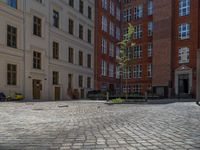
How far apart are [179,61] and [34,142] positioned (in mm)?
42028

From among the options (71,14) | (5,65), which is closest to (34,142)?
(5,65)

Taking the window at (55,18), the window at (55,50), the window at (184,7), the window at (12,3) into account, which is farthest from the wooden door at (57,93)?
the window at (184,7)

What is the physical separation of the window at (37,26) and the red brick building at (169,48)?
51.0 ft

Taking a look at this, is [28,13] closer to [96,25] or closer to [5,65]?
[5,65]

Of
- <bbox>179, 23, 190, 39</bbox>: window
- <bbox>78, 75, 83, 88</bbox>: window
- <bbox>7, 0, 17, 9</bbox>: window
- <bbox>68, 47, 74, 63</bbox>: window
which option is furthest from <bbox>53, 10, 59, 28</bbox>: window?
<bbox>179, 23, 190, 39</bbox>: window

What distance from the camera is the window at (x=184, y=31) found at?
4362 cm

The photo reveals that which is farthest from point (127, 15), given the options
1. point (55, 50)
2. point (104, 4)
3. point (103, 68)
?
point (55, 50)

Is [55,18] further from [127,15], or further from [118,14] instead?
[127,15]

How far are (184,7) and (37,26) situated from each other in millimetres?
26714

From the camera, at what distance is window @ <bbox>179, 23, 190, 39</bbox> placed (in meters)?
43.6

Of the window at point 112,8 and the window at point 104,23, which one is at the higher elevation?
the window at point 112,8

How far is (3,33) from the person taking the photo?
26.7 metres

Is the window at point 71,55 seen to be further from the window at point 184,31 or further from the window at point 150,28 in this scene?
the window at point 150,28

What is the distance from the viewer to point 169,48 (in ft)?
147
